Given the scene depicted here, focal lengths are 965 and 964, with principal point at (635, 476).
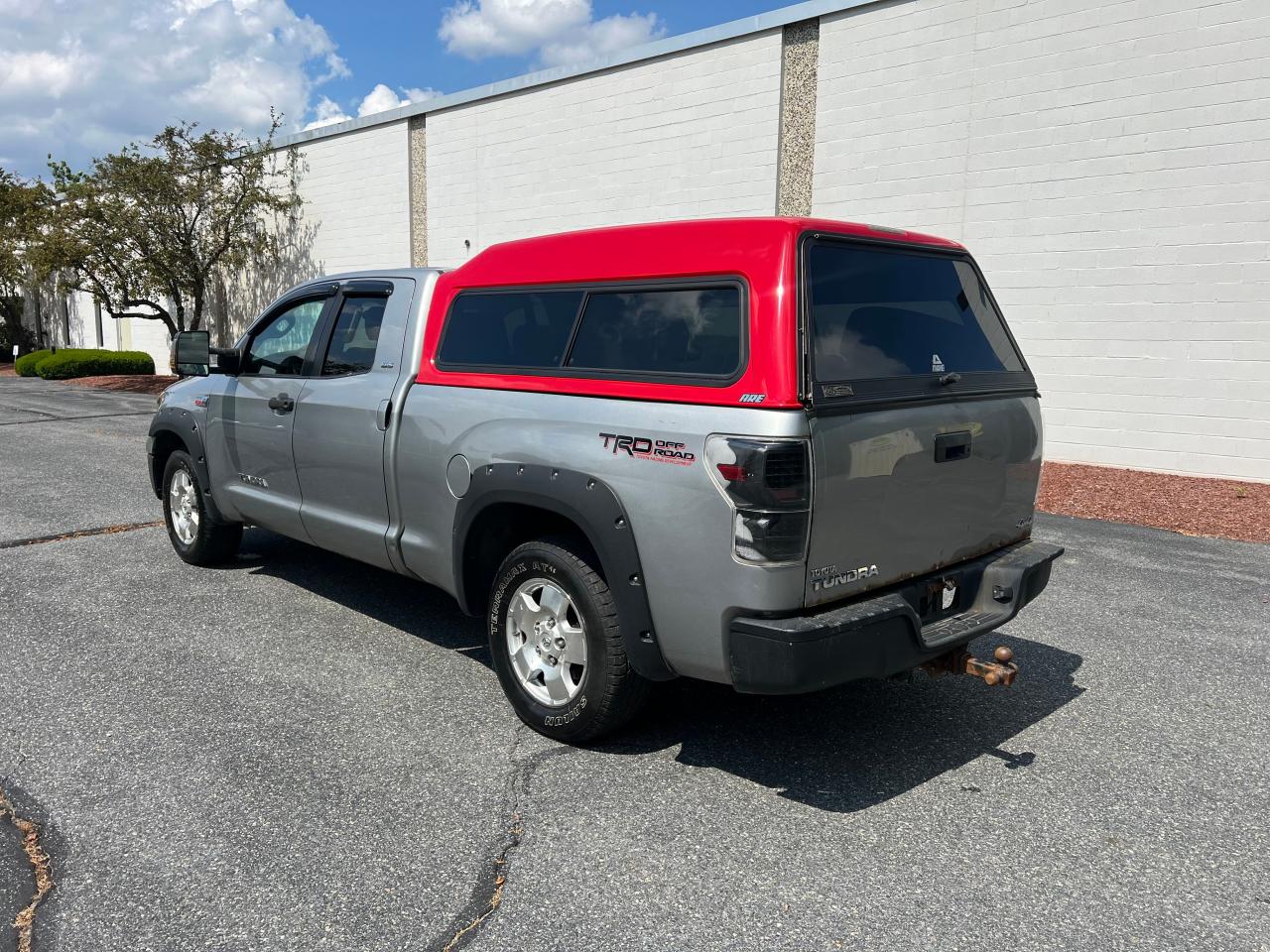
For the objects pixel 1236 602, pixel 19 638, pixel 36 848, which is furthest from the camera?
pixel 1236 602

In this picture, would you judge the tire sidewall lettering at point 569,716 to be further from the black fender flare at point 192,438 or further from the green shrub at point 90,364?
the green shrub at point 90,364

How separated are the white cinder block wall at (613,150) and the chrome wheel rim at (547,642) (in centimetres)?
1107

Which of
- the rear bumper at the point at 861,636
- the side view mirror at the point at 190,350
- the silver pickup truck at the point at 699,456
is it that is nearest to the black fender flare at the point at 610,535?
the silver pickup truck at the point at 699,456

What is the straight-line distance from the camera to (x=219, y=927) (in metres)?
2.75

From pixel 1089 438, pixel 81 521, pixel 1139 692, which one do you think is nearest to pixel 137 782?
pixel 1139 692

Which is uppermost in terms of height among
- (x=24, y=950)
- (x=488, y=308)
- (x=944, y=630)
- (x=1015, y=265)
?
(x=1015, y=265)

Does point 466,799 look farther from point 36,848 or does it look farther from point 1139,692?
point 1139,692

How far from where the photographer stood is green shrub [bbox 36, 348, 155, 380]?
25781mm

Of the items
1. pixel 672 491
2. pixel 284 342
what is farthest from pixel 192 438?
pixel 672 491

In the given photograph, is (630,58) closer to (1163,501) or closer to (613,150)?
(613,150)

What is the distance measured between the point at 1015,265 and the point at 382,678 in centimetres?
972

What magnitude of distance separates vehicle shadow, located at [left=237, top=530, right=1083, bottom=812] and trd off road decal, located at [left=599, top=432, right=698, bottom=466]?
49.6 inches

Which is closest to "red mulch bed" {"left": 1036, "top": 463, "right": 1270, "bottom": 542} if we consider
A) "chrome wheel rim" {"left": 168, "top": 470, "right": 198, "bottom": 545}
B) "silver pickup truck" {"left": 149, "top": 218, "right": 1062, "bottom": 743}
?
"silver pickup truck" {"left": 149, "top": 218, "right": 1062, "bottom": 743}

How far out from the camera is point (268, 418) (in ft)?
18.2
